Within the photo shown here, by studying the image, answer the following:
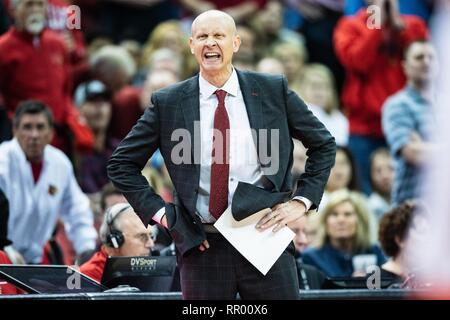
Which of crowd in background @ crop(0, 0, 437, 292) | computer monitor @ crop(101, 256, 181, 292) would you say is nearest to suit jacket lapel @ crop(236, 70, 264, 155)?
computer monitor @ crop(101, 256, 181, 292)

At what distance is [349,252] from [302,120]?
3307mm

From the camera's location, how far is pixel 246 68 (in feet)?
33.4

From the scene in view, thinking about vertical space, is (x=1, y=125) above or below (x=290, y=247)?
above

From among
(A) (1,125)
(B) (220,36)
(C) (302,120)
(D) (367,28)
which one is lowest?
(C) (302,120)

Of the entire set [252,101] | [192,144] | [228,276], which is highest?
[252,101]

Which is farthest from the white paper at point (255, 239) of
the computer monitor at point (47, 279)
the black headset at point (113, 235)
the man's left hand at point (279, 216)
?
the black headset at point (113, 235)

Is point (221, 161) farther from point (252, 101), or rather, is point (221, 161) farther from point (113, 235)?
point (113, 235)

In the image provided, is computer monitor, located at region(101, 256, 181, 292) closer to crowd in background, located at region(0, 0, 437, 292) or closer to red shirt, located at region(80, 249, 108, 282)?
red shirt, located at region(80, 249, 108, 282)

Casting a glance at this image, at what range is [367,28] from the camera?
9672 mm

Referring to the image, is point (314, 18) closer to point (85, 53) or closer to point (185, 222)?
point (85, 53)

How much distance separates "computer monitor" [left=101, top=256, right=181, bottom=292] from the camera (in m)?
6.18

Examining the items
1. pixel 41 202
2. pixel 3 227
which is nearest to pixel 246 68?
pixel 41 202

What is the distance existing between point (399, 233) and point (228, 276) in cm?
260

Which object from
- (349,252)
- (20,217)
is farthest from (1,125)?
(349,252)
